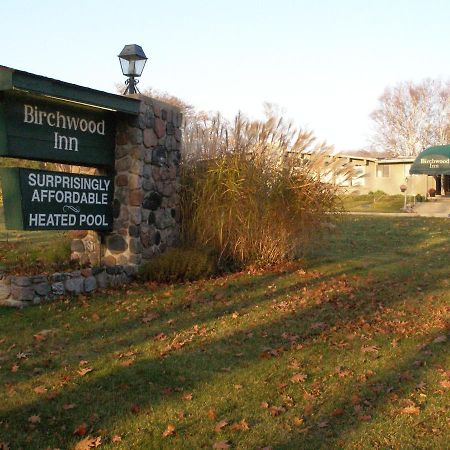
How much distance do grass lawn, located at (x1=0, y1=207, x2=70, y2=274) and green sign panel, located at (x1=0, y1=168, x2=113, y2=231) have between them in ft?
2.72

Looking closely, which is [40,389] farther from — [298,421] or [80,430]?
[298,421]

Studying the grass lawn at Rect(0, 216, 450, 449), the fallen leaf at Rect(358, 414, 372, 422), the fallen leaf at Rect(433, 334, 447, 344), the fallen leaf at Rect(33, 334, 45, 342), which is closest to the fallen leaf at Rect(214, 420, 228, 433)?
the grass lawn at Rect(0, 216, 450, 449)

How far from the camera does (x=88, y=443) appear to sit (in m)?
4.43

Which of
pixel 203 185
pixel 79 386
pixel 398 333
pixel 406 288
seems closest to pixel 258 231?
pixel 203 185

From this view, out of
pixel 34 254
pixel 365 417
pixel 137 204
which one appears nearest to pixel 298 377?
pixel 365 417

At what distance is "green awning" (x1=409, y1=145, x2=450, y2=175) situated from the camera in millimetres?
34594

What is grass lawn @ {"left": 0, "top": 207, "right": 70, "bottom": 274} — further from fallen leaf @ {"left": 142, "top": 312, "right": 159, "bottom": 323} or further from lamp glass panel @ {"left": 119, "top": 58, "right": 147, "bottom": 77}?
lamp glass panel @ {"left": 119, "top": 58, "right": 147, "bottom": 77}

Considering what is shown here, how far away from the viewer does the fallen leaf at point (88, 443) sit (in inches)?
173

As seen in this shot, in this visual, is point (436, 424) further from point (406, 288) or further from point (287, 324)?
point (406, 288)

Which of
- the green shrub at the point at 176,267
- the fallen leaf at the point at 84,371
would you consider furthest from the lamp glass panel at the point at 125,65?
the fallen leaf at the point at 84,371

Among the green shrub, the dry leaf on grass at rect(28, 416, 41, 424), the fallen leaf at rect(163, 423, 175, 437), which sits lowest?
the fallen leaf at rect(163, 423, 175, 437)

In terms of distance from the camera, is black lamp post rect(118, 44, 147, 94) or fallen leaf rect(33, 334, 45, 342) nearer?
fallen leaf rect(33, 334, 45, 342)

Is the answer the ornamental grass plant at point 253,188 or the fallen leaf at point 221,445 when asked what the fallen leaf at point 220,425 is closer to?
the fallen leaf at point 221,445

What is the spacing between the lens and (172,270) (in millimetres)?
10016
